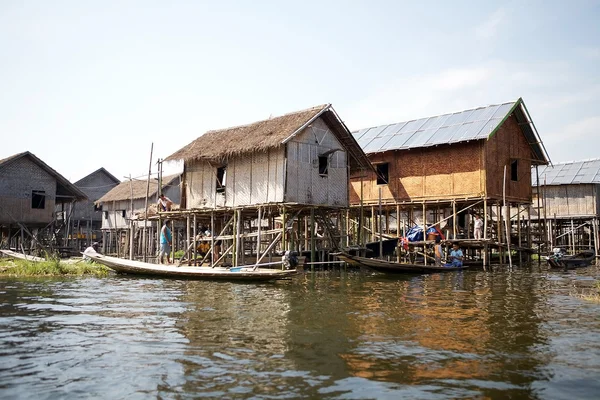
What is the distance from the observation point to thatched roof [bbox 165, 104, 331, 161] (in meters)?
18.5

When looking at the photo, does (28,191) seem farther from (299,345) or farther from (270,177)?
(299,345)

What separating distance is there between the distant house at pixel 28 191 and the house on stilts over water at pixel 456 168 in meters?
14.3

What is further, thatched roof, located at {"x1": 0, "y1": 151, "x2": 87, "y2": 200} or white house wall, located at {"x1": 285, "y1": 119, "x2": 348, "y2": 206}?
thatched roof, located at {"x1": 0, "y1": 151, "x2": 87, "y2": 200}

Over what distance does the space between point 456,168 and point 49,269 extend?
1582 cm

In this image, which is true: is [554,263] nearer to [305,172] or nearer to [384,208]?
[384,208]

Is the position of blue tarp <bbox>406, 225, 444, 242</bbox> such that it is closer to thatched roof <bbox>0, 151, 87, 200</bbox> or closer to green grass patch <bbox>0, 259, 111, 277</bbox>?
green grass patch <bbox>0, 259, 111, 277</bbox>

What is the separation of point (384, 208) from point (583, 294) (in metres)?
13.2

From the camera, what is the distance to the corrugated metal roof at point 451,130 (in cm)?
2198

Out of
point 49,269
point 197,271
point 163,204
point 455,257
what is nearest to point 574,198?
point 455,257

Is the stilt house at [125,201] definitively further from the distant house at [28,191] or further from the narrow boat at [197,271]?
the narrow boat at [197,271]

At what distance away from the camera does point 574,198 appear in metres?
29.9

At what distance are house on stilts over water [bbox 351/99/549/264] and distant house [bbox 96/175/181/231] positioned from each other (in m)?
15.1

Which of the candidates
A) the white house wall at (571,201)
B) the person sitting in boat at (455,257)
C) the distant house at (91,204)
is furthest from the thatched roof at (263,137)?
the distant house at (91,204)

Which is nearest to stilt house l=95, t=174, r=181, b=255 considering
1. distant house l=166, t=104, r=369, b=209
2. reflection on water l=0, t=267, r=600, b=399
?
distant house l=166, t=104, r=369, b=209
